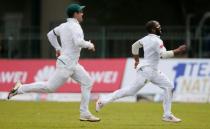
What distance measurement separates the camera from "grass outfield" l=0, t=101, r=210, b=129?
16359mm

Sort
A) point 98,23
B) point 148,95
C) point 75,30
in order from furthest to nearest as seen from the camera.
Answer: point 98,23, point 148,95, point 75,30

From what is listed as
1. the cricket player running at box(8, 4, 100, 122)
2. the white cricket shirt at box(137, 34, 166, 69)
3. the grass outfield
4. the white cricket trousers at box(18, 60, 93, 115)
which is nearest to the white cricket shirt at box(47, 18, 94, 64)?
the cricket player running at box(8, 4, 100, 122)

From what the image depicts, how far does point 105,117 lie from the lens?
61.5ft

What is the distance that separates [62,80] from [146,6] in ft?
77.5

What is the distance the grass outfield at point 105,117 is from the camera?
644 inches

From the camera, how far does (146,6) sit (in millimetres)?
39812

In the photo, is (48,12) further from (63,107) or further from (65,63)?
(65,63)

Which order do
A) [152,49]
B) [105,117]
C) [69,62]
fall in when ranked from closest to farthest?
[69,62] < [152,49] < [105,117]

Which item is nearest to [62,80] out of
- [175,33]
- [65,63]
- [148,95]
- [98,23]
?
[65,63]

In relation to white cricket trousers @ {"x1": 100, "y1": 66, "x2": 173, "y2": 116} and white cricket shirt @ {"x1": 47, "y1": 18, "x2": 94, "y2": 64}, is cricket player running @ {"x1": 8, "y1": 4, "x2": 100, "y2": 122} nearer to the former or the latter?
white cricket shirt @ {"x1": 47, "y1": 18, "x2": 94, "y2": 64}

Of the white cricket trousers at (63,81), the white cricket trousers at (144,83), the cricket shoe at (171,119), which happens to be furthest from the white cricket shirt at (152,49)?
the white cricket trousers at (63,81)

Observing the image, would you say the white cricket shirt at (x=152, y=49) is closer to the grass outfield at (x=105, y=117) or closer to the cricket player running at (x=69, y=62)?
the grass outfield at (x=105, y=117)

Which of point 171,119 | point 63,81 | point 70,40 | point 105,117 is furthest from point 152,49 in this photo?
point 105,117

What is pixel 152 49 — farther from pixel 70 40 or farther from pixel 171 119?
pixel 70 40
